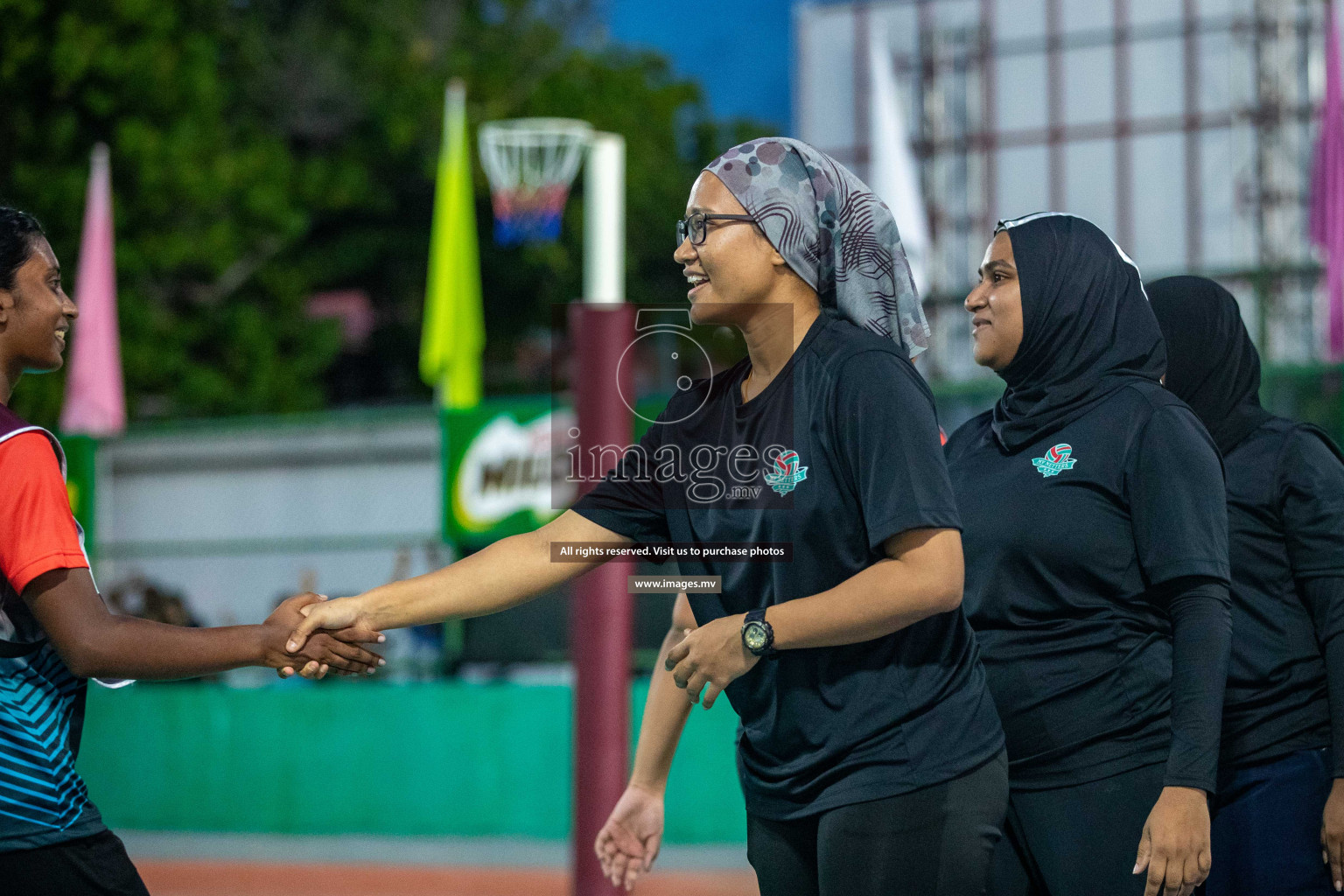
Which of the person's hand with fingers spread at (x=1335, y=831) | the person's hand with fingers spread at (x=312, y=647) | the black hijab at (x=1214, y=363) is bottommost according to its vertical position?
the person's hand with fingers spread at (x=1335, y=831)

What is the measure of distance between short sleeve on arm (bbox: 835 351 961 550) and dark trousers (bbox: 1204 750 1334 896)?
131cm

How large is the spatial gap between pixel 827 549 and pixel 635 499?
0.45 m

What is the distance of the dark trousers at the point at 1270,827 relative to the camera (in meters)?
3.34

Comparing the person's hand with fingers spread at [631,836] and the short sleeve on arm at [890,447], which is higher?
the short sleeve on arm at [890,447]

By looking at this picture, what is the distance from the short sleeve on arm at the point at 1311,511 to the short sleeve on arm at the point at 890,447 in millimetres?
1234

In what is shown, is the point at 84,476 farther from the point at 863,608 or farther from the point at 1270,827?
the point at 863,608

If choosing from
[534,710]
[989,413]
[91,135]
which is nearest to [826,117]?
[91,135]

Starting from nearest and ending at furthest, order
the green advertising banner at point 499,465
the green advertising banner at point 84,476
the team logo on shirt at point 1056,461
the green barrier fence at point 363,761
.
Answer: the team logo on shirt at point 1056,461 < the green barrier fence at point 363,761 < the green advertising banner at point 499,465 < the green advertising banner at point 84,476

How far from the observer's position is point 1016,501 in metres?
3.09

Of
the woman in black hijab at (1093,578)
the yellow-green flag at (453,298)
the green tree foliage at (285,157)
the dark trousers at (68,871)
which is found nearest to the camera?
the dark trousers at (68,871)

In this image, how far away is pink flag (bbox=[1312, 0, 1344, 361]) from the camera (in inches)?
468

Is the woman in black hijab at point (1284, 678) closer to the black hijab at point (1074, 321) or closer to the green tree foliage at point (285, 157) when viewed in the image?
the black hijab at point (1074, 321)

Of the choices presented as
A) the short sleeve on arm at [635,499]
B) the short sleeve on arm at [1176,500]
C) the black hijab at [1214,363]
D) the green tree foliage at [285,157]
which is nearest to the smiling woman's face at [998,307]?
the short sleeve on arm at [1176,500]

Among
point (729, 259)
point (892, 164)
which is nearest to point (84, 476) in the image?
point (892, 164)
